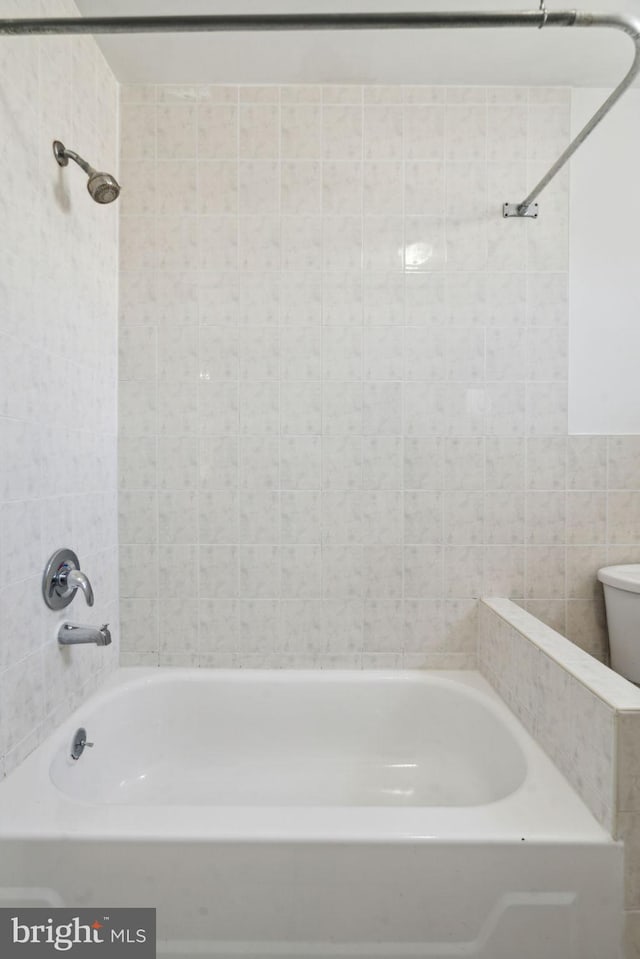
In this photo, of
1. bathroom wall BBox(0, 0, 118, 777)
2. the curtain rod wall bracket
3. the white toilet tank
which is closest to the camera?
bathroom wall BBox(0, 0, 118, 777)

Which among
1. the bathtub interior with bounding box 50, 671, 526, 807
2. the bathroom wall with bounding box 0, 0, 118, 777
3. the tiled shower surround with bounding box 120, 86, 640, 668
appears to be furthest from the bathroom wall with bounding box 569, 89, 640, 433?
the bathroom wall with bounding box 0, 0, 118, 777

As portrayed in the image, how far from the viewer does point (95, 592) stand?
1631 mm

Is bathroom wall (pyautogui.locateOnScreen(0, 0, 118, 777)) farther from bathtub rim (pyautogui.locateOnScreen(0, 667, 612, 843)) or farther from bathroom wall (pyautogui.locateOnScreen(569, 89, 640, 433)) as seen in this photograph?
bathroom wall (pyautogui.locateOnScreen(569, 89, 640, 433))

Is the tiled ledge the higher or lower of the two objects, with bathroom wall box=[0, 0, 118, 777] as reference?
lower

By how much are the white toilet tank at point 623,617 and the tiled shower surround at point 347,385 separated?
11 centimetres

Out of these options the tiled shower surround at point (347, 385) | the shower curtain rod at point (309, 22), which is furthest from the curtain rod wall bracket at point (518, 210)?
the shower curtain rod at point (309, 22)

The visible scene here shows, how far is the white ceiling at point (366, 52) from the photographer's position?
1456 millimetres

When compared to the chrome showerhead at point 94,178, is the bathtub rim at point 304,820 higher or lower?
lower

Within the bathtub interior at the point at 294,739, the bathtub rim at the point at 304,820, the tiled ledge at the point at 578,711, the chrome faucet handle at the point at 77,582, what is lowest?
the bathtub interior at the point at 294,739

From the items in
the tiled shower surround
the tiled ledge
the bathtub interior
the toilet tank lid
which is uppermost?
the tiled shower surround

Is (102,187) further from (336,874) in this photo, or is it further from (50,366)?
(336,874)

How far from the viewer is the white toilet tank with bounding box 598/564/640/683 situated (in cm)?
159

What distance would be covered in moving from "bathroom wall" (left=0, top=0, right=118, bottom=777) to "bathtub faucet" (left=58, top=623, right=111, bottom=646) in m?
0.03

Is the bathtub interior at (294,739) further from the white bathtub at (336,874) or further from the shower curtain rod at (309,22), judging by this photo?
the shower curtain rod at (309,22)
